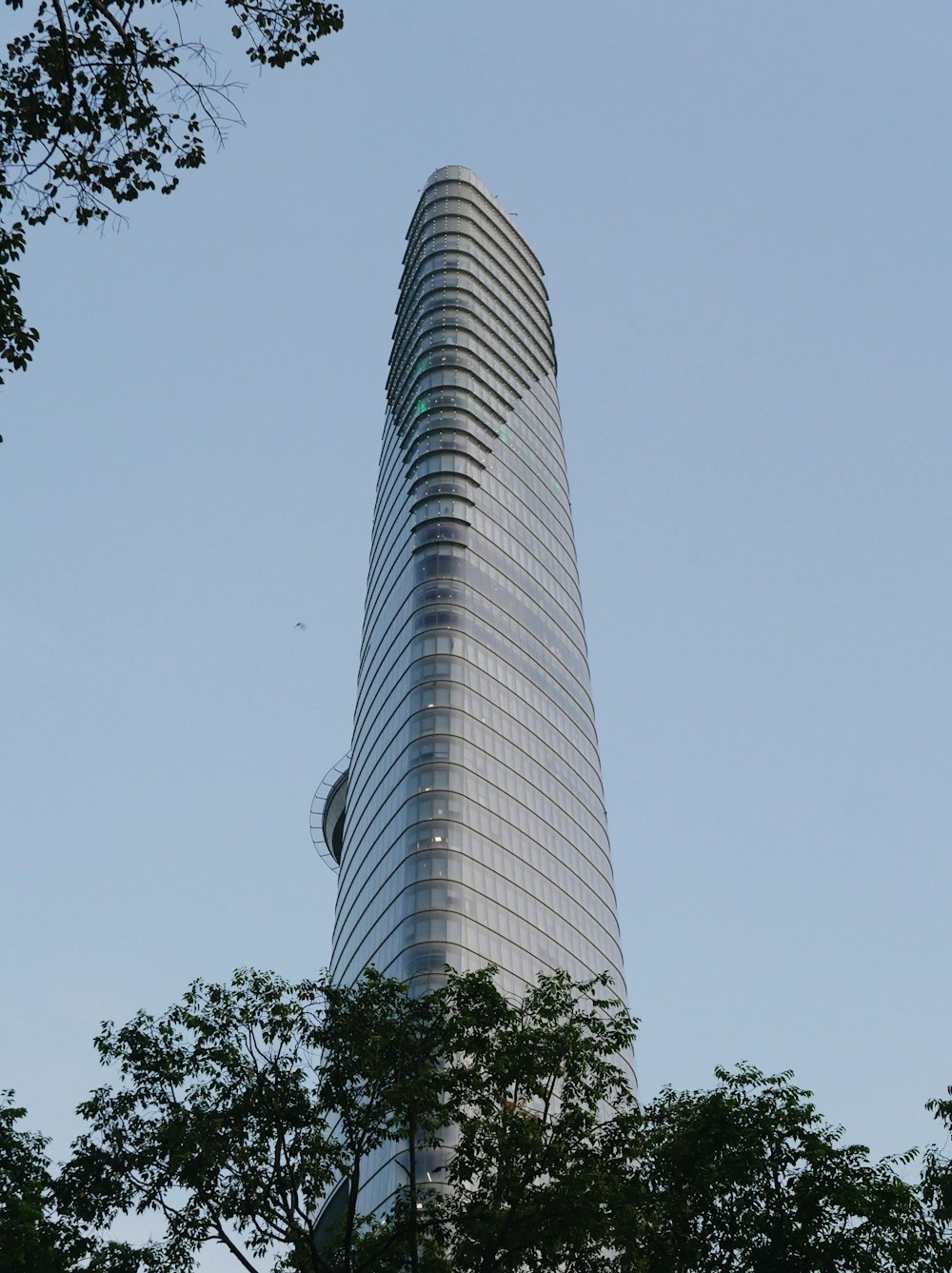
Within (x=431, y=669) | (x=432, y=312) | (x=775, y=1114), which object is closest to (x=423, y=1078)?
(x=775, y=1114)

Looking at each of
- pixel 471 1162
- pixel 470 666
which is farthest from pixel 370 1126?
pixel 470 666

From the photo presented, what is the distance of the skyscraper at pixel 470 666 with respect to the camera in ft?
294

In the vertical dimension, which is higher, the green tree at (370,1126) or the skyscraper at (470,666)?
the skyscraper at (470,666)

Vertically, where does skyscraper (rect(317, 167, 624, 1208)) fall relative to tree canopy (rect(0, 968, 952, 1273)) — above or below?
above

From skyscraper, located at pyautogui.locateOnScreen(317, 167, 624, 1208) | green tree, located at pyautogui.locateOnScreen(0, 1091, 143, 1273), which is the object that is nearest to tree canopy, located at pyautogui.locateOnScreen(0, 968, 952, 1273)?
green tree, located at pyautogui.locateOnScreen(0, 1091, 143, 1273)

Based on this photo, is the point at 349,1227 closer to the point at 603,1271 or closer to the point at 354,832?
the point at 603,1271

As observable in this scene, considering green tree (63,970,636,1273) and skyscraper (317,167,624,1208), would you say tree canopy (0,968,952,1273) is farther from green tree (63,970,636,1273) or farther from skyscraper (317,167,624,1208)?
skyscraper (317,167,624,1208)

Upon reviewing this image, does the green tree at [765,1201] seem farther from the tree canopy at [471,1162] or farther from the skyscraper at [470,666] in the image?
the skyscraper at [470,666]

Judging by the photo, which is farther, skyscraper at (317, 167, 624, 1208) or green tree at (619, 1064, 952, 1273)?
skyscraper at (317, 167, 624, 1208)

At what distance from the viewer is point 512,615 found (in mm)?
108750

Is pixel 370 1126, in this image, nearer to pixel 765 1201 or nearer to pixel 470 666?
pixel 765 1201

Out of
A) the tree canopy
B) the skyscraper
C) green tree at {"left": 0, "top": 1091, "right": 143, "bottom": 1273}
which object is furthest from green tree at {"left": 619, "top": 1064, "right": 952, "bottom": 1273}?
the skyscraper

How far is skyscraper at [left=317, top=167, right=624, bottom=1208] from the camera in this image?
89.6m

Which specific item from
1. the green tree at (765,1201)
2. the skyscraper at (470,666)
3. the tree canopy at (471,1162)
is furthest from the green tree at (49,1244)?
the skyscraper at (470,666)
